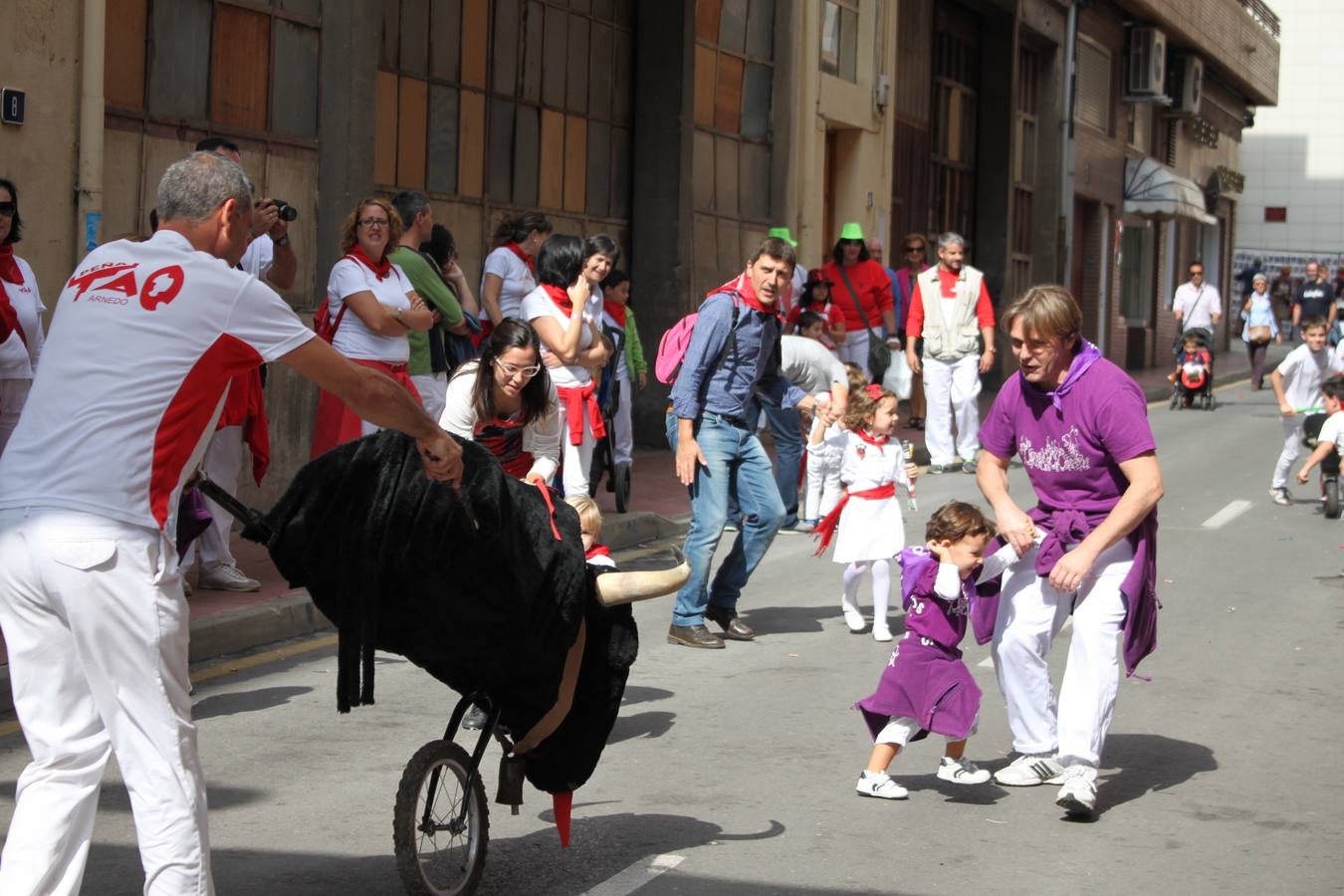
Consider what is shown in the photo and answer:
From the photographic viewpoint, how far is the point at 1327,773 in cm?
669

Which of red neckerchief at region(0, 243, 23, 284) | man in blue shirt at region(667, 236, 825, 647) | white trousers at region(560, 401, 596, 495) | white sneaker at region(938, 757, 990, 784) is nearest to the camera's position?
white sneaker at region(938, 757, 990, 784)

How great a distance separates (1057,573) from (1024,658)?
1.47 ft

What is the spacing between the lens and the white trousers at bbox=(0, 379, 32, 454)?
8.44 metres

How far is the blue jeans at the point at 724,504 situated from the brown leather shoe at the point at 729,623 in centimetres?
10

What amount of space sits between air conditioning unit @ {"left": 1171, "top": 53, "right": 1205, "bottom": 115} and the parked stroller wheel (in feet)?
97.4

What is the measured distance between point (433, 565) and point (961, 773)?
2483 mm

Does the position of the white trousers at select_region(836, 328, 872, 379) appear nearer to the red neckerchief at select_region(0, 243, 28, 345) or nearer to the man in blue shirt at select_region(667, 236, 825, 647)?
the man in blue shirt at select_region(667, 236, 825, 647)

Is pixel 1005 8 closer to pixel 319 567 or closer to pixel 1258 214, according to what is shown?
pixel 319 567

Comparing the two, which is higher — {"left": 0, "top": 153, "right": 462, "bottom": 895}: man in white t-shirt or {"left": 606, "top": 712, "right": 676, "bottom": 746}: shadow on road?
{"left": 0, "top": 153, "right": 462, "bottom": 895}: man in white t-shirt

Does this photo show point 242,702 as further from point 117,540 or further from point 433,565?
point 117,540

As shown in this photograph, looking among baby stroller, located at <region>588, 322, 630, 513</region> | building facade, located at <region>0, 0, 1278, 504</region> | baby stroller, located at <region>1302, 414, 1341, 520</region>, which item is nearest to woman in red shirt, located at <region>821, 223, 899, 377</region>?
building facade, located at <region>0, 0, 1278, 504</region>

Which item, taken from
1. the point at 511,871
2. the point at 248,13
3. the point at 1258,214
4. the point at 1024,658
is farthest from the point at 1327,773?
the point at 1258,214

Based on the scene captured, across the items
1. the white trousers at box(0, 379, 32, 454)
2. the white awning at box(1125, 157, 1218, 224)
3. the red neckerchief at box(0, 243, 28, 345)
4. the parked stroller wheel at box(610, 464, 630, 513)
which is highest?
the white awning at box(1125, 157, 1218, 224)

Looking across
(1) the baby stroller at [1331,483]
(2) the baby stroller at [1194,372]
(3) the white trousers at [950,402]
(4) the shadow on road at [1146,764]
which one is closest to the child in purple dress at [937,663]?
(4) the shadow on road at [1146,764]
